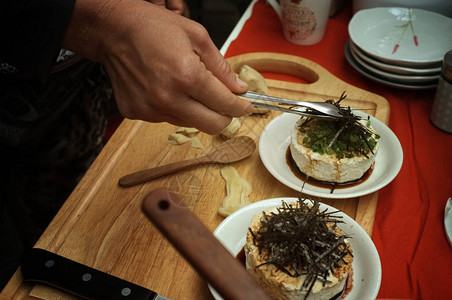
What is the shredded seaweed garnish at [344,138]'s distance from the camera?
60.9 inches

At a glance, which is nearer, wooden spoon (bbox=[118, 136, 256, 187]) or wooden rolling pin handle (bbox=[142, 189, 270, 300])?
wooden rolling pin handle (bbox=[142, 189, 270, 300])

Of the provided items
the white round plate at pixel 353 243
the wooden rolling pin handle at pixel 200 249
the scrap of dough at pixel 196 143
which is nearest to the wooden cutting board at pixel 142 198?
the scrap of dough at pixel 196 143

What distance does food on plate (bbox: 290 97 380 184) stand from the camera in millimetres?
1531

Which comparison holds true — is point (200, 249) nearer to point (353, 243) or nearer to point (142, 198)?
point (353, 243)

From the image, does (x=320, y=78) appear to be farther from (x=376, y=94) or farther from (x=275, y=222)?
(x=275, y=222)

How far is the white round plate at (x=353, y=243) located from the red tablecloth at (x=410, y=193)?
0.13 meters

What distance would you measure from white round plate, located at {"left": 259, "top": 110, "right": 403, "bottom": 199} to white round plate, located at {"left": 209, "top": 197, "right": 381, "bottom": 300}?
110 mm

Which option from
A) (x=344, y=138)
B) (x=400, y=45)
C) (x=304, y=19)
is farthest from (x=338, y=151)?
(x=304, y=19)

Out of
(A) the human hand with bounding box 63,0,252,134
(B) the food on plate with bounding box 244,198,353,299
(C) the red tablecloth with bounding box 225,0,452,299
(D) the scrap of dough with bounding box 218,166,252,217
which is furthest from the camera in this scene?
(D) the scrap of dough with bounding box 218,166,252,217

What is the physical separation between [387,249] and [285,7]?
1347 millimetres

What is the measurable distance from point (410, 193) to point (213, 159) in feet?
2.43

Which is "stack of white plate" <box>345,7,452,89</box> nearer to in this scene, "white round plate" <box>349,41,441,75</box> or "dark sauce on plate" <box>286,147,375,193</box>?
"white round plate" <box>349,41,441,75</box>

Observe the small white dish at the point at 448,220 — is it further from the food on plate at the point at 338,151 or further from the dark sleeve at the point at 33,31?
the dark sleeve at the point at 33,31

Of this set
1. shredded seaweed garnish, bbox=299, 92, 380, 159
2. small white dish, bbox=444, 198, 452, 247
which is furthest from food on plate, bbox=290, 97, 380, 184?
small white dish, bbox=444, 198, 452, 247
